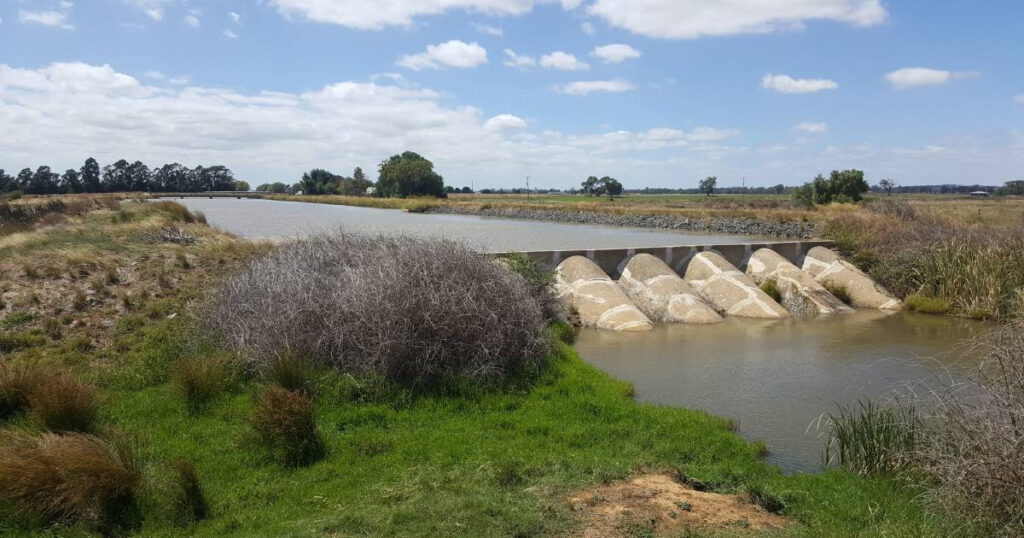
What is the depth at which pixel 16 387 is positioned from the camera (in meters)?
8.40

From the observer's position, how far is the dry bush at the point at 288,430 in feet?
24.2

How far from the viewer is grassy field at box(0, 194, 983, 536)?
19.1 ft

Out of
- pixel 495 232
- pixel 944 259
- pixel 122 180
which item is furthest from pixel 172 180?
pixel 944 259

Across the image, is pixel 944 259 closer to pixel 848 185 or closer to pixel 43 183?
pixel 848 185

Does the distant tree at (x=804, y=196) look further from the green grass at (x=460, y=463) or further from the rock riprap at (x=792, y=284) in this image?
the green grass at (x=460, y=463)

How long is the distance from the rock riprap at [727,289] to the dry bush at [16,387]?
53.4 ft

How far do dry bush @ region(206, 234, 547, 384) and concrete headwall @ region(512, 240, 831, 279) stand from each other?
7.61m

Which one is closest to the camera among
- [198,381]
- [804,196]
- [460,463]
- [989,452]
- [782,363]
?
[989,452]

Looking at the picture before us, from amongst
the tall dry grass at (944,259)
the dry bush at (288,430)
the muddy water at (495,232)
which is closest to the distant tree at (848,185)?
the muddy water at (495,232)

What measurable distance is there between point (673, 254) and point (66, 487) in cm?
1860

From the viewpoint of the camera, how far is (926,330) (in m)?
17.8

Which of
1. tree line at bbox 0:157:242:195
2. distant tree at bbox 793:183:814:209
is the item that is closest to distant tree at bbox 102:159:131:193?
tree line at bbox 0:157:242:195

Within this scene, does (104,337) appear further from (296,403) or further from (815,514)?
(815,514)

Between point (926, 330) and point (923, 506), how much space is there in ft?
45.9
